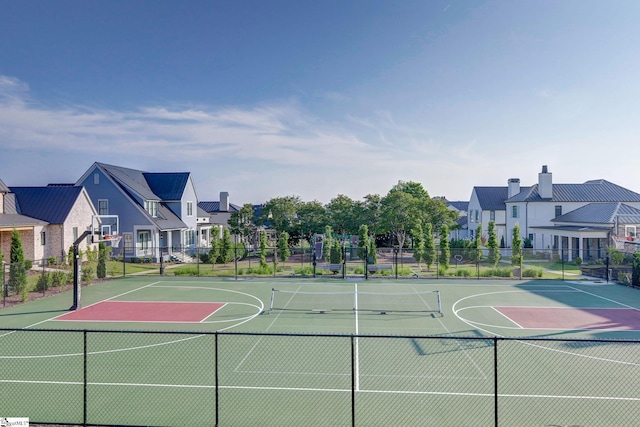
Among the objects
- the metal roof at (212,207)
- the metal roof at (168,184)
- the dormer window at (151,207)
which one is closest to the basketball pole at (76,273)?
the dormer window at (151,207)

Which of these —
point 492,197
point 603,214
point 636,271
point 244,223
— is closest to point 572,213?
point 603,214

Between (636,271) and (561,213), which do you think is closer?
(636,271)

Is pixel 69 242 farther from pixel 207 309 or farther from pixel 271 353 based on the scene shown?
pixel 271 353

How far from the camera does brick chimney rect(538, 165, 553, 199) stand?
40156mm

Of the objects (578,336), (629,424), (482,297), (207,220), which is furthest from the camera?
(207,220)

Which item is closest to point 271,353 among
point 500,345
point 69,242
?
point 500,345

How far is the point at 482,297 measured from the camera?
18.7 m

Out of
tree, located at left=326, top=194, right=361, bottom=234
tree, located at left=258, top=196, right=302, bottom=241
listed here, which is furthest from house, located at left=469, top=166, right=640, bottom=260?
tree, located at left=258, top=196, right=302, bottom=241

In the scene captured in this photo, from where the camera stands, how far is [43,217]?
29.3 metres

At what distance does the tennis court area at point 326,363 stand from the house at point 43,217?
1254 centimetres

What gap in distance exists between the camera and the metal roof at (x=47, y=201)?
96.4ft

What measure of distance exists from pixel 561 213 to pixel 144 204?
36.5m

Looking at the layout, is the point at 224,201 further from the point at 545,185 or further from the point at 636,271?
the point at 636,271

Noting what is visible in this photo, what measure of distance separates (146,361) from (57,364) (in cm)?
197
